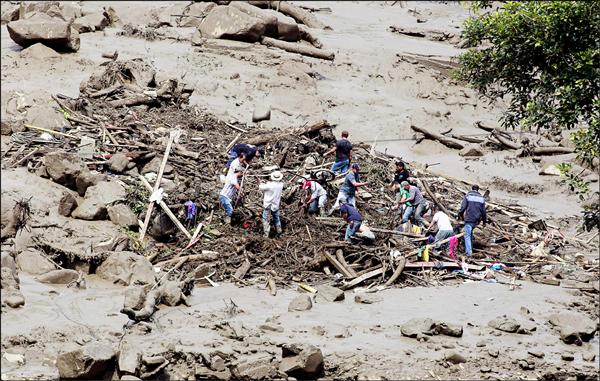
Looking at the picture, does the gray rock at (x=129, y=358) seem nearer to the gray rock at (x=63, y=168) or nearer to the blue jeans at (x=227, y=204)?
the blue jeans at (x=227, y=204)

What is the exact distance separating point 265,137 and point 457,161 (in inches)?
271

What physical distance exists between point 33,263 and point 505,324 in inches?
281

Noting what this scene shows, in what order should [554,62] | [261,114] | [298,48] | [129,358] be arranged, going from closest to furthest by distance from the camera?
[129,358]
[554,62]
[261,114]
[298,48]

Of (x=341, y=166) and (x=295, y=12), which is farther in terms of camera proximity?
(x=295, y=12)

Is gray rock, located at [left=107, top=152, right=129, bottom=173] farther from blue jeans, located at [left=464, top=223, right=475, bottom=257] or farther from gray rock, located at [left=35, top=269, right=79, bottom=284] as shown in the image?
blue jeans, located at [left=464, top=223, right=475, bottom=257]

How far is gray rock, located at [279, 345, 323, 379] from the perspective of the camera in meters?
10.5

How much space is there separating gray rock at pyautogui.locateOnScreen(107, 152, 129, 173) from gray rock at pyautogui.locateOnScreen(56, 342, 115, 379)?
681 centimetres

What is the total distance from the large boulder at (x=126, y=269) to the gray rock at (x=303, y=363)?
335 cm

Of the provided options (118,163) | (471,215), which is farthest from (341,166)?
(118,163)

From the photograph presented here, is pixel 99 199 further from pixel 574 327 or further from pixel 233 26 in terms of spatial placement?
pixel 233 26

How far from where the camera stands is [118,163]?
16438 millimetres

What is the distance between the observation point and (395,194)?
17312 millimetres

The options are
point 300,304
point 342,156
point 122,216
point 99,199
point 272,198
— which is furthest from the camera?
point 342,156

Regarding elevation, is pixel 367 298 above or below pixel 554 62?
below
